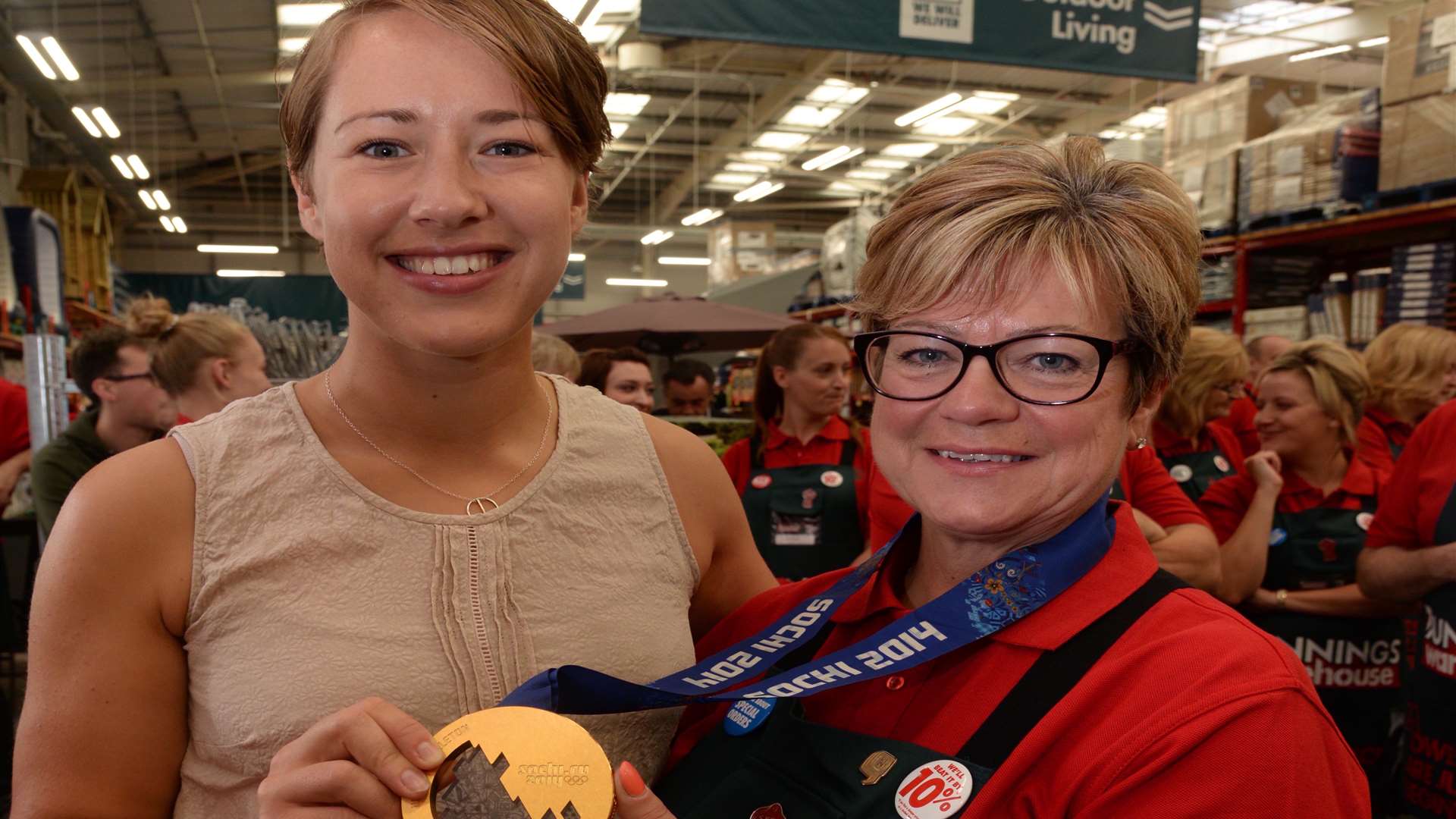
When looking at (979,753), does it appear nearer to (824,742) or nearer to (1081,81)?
(824,742)

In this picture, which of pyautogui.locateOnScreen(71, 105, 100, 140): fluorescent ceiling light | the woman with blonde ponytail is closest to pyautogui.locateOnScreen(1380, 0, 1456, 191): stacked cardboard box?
the woman with blonde ponytail

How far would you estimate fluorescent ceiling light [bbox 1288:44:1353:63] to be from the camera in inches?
492

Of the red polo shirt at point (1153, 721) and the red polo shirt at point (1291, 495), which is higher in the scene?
the red polo shirt at point (1153, 721)

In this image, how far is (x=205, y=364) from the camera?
13.0 ft

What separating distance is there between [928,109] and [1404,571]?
1284cm

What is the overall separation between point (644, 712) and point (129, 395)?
3815 millimetres

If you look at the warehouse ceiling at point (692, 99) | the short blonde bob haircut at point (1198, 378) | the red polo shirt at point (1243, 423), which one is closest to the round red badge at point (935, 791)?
the short blonde bob haircut at point (1198, 378)

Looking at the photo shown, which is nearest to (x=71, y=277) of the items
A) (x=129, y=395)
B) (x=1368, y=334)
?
(x=129, y=395)

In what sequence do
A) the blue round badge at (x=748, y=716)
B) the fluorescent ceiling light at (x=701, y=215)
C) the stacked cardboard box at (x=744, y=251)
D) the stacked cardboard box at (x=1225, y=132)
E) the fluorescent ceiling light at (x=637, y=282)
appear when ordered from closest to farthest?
1. the blue round badge at (x=748, y=716)
2. the stacked cardboard box at (x=1225, y=132)
3. the stacked cardboard box at (x=744, y=251)
4. the fluorescent ceiling light at (x=701, y=215)
5. the fluorescent ceiling light at (x=637, y=282)

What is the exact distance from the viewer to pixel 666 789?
4.52 feet

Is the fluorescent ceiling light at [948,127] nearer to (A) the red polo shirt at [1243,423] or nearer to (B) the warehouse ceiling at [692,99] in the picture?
(B) the warehouse ceiling at [692,99]

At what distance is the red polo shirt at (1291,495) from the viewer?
3.53m

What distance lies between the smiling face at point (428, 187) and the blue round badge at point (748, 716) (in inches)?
22.5

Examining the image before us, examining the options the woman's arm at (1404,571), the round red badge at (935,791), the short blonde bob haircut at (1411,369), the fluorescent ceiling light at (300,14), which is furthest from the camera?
the fluorescent ceiling light at (300,14)
